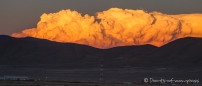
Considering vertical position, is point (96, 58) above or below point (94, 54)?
below

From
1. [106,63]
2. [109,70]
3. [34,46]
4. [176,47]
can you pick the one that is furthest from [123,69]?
[34,46]

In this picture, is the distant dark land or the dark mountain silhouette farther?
the dark mountain silhouette

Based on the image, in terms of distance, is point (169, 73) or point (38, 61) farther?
point (38, 61)

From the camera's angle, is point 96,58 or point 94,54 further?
point 94,54

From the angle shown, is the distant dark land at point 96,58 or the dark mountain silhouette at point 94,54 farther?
the dark mountain silhouette at point 94,54

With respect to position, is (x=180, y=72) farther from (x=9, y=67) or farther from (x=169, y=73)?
(x=9, y=67)
